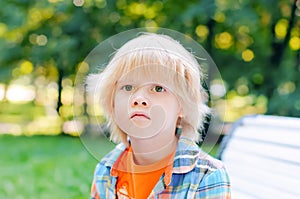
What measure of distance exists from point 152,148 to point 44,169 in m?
3.03

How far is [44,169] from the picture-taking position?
3.87 metres

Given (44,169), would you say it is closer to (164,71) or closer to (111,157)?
(111,157)

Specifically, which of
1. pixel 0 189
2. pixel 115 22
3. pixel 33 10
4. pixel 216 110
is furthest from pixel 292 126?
pixel 33 10

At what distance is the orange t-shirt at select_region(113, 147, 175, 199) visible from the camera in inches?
38.1

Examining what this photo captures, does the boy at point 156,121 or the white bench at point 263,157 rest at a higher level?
the white bench at point 263,157

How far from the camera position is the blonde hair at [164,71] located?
861 millimetres

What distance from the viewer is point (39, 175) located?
3625 mm

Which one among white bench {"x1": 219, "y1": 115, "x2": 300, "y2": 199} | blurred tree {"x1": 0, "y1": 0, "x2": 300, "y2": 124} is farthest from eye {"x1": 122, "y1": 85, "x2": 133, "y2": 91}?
blurred tree {"x1": 0, "y1": 0, "x2": 300, "y2": 124}

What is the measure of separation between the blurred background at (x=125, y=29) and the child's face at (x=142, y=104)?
12.4 feet

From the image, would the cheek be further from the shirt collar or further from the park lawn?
the park lawn

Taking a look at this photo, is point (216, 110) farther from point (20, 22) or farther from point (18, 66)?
point (18, 66)

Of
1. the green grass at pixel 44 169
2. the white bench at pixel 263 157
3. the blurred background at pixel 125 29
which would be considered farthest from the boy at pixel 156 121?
the blurred background at pixel 125 29

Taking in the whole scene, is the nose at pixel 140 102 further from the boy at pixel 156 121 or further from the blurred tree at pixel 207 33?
the blurred tree at pixel 207 33

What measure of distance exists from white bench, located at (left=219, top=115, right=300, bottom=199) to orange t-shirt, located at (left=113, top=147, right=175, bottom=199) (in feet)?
2.01
